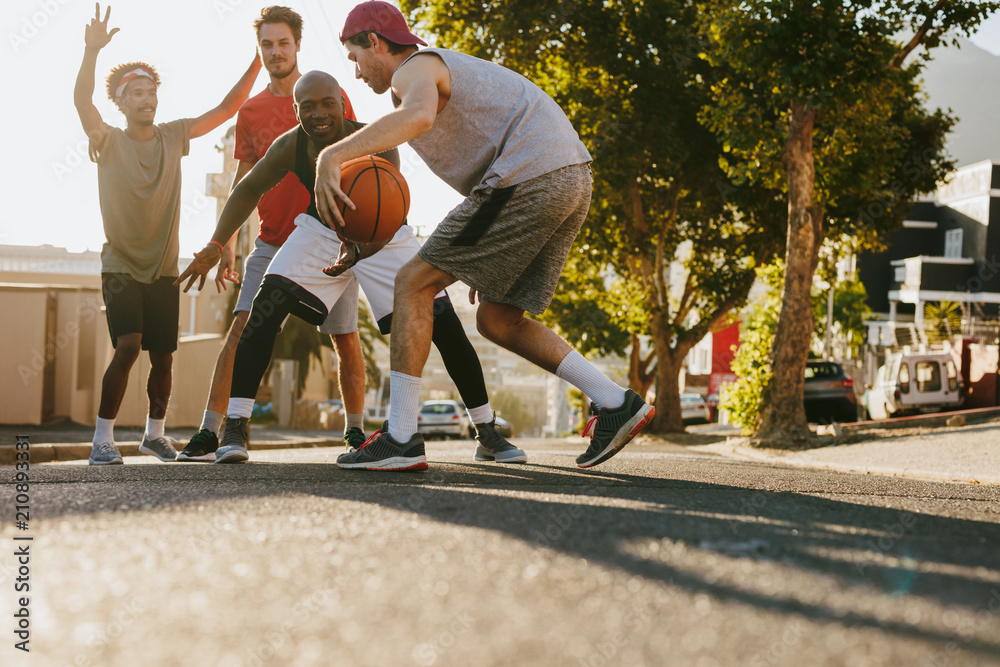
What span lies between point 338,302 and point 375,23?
193 cm

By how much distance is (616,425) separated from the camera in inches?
154

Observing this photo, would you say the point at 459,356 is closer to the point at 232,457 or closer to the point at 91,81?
the point at 232,457

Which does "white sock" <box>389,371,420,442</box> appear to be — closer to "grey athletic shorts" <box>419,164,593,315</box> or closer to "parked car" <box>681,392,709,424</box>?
"grey athletic shorts" <box>419,164,593,315</box>

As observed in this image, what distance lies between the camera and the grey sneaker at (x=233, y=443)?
14.5 ft

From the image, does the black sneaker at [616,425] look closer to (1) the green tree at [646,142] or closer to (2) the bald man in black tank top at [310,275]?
(2) the bald man in black tank top at [310,275]

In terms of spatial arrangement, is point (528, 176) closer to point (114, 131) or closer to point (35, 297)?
point (114, 131)

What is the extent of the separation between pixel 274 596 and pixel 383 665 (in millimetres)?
411

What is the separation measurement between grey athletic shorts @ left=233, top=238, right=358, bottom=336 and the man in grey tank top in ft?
Answer: 4.87

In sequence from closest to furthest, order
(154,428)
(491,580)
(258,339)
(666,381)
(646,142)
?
(491,580)
(258,339)
(154,428)
(646,142)
(666,381)

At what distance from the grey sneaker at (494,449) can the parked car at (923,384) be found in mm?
20195

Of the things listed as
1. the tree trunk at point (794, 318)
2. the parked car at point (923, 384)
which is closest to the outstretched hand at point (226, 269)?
the tree trunk at point (794, 318)

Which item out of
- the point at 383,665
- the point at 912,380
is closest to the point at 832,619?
the point at 383,665

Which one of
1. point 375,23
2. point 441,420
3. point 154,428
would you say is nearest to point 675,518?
point 375,23

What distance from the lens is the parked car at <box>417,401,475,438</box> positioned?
29578 mm
